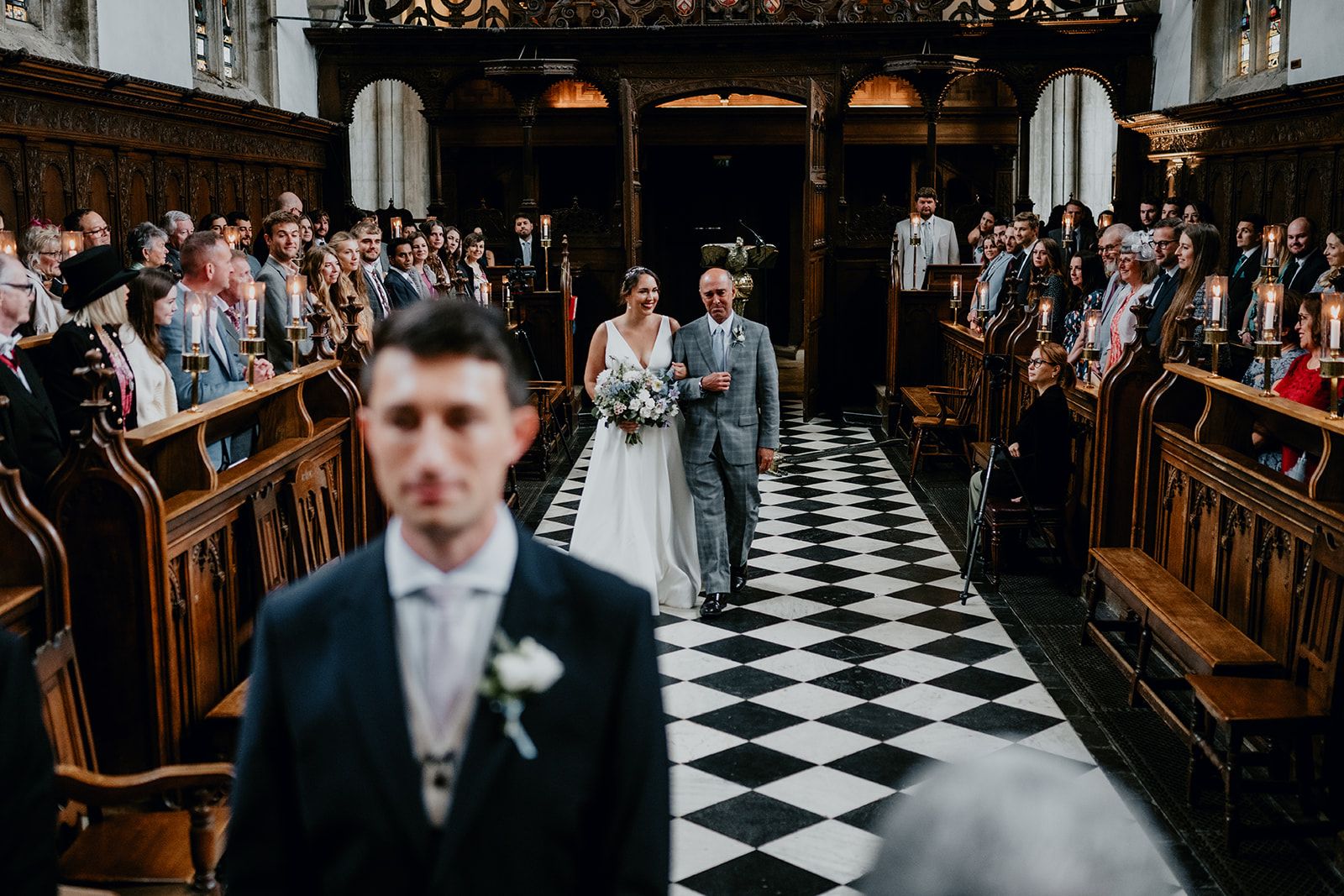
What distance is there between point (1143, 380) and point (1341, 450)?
217cm

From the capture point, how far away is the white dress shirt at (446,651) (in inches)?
63.7

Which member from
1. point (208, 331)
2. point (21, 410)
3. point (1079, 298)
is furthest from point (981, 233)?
point (21, 410)

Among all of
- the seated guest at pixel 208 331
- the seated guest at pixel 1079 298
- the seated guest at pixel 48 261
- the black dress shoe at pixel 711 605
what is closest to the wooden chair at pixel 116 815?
the seated guest at pixel 208 331

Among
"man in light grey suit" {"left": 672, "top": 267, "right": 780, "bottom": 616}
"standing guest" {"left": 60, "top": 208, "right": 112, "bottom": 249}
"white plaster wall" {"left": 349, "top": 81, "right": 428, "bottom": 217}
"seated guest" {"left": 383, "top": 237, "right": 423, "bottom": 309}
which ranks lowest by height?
"man in light grey suit" {"left": 672, "top": 267, "right": 780, "bottom": 616}

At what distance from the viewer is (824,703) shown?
238 inches

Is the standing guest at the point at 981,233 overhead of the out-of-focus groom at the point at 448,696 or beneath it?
overhead

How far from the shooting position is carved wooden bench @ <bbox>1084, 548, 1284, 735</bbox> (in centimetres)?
488

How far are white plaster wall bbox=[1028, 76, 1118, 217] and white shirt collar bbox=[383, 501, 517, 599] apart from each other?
60.2 feet

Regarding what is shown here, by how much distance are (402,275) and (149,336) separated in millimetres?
5190

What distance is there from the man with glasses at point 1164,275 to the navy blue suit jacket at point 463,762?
681 centimetres

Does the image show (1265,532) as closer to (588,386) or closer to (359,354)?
(588,386)

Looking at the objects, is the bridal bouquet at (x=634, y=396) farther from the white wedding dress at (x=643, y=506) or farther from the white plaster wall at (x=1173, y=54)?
the white plaster wall at (x=1173, y=54)

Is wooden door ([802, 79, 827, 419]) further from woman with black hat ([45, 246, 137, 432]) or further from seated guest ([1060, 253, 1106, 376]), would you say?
woman with black hat ([45, 246, 137, 432])

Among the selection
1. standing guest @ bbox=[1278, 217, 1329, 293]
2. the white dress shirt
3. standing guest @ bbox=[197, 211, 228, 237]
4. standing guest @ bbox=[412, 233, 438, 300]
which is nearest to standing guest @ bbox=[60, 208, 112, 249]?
standing guest @ bbox=[197, 211, 228, 237]
